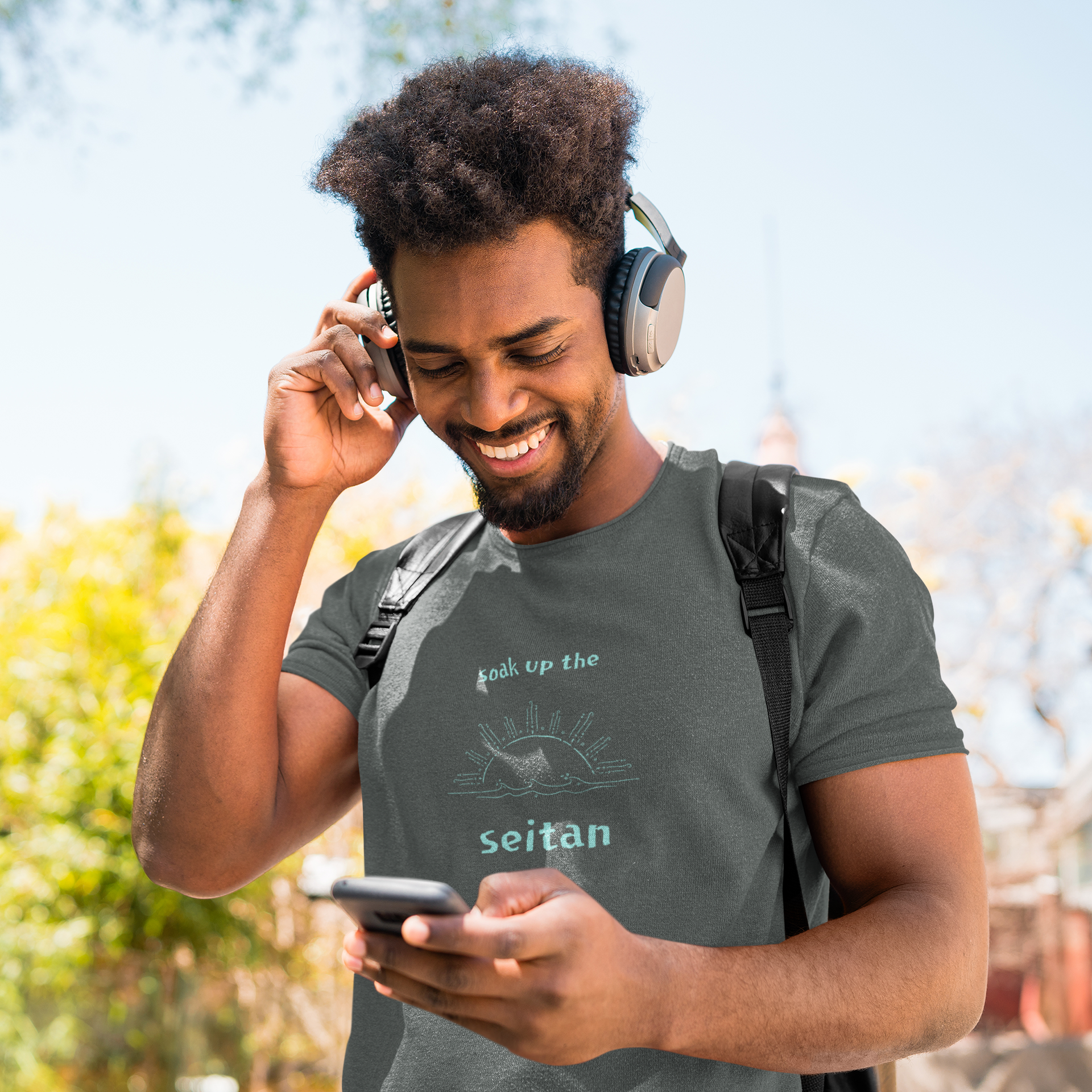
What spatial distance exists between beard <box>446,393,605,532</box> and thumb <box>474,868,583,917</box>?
2.13 feet

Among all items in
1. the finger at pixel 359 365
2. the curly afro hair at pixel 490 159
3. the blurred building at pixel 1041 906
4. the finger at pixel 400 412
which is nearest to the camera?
the curly afro hair at pixel 490 159

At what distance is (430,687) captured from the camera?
4.85ft

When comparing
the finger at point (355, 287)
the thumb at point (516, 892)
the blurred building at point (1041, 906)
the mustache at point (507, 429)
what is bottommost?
the blurred building at point (1041, 906)

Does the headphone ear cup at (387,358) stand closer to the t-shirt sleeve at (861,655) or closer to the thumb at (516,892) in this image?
the t-shirt sleeve at (861,655)

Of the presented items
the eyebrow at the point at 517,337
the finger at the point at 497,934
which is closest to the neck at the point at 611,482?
the eyebrow at the point at 517,337

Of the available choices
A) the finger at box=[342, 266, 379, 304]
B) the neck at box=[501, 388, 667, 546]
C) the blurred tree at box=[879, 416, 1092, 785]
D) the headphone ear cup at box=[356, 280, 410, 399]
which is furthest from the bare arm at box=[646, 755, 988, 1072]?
the blurred tree at box=[879, 416, 1092, 785]

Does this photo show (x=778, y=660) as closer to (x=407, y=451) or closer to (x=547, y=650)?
(x=547, y=650)

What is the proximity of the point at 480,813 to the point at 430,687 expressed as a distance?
0.20 m

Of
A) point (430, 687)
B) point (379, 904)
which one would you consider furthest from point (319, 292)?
point (379, 904)

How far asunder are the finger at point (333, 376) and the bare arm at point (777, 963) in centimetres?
85

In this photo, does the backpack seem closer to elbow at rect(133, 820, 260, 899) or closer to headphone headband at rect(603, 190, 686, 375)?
headphone headband at rect(603, 190, 686, 375)

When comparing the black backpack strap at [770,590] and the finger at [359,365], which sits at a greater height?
the finger at [359,365]

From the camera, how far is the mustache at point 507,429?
1.40 metres

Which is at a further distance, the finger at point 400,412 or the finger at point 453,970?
the finger at point 400,412
